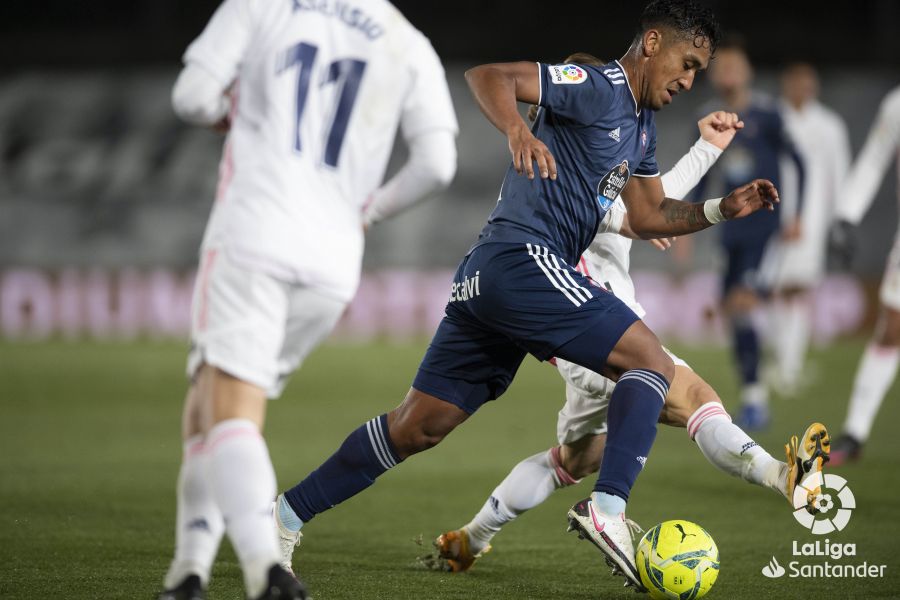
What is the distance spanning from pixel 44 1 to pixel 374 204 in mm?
19296

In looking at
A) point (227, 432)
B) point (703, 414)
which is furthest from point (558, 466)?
point (227, 432)

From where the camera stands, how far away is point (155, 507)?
666 cm

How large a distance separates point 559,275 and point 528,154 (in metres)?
0.51

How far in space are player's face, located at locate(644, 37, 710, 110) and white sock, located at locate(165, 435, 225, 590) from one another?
83.7 inches

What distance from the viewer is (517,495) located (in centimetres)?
503

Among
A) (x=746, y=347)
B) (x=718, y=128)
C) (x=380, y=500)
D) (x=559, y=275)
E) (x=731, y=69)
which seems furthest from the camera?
(x=746, y=347)

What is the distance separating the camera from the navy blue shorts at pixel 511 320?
173 inches

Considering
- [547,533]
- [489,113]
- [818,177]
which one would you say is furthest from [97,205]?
[489,113]

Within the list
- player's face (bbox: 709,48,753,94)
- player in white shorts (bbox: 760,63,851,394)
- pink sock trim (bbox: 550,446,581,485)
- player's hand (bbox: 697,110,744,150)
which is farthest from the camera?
player in white shorts (bbox: 760,63,851,394)

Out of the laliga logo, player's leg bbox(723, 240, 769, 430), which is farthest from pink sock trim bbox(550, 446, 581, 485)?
player's leg bbox(723, 240, 769, 430)

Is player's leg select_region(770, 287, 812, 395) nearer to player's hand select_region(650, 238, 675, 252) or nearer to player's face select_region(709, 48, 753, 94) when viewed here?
player's face select_region(709, 48, 753, 94)

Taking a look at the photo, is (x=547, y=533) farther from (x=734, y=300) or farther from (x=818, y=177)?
(x=818, y=177)

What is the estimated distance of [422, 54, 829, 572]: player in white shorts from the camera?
187 inches

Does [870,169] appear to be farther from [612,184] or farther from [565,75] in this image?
[565,75]
